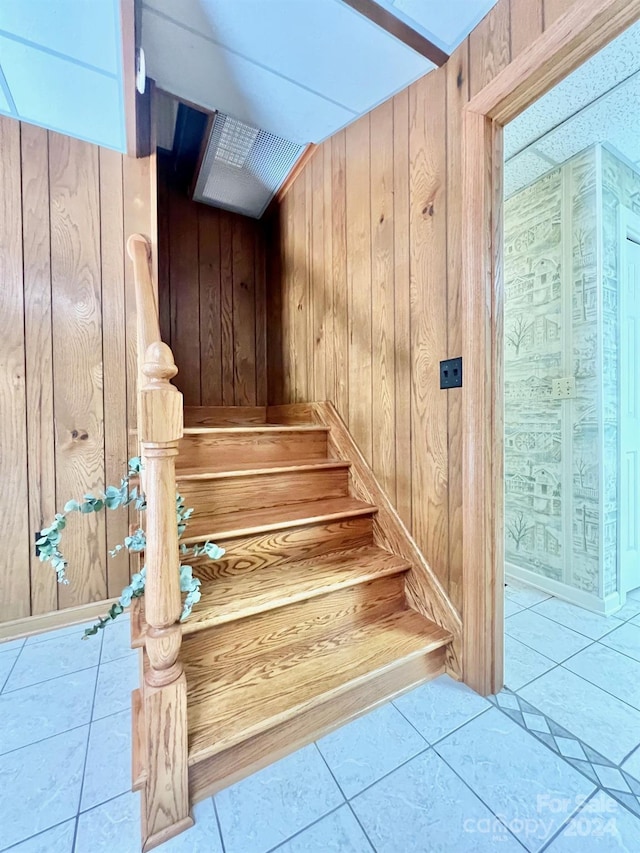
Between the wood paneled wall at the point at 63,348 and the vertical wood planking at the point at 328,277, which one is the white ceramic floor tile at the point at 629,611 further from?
the wood paneled wall at the point at 63,348

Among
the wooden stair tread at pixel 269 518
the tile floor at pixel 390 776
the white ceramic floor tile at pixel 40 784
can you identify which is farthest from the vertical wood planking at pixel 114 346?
the white ceramic floor tile at pixel 40 784

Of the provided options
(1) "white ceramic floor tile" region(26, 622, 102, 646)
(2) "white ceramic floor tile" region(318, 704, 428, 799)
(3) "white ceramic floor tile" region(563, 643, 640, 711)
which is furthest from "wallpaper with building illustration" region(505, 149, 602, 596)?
(1) "white ceramic floor tile" region(26, 622, 102, 646)

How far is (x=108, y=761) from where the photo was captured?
3.31ft

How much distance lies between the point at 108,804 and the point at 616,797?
49.0 inches

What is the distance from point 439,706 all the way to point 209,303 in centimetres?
276

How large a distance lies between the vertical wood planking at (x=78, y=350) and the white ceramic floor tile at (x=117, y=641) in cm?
18

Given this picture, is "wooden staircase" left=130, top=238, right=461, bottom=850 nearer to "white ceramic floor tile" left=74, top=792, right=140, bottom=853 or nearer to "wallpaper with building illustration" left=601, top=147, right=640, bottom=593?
"white ceramic floor tile" left=74, top=792, right=140, bottom=853

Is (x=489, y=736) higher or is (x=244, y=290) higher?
(x=244, y=290)

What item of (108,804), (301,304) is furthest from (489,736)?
(301,304)

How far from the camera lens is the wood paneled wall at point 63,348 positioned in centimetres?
167

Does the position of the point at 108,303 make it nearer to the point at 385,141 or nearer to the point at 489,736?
the point at 385,141

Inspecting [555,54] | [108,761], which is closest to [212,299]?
[555,54]

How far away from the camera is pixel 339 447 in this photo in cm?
192

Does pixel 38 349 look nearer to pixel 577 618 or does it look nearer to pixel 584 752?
pixel 584 752
